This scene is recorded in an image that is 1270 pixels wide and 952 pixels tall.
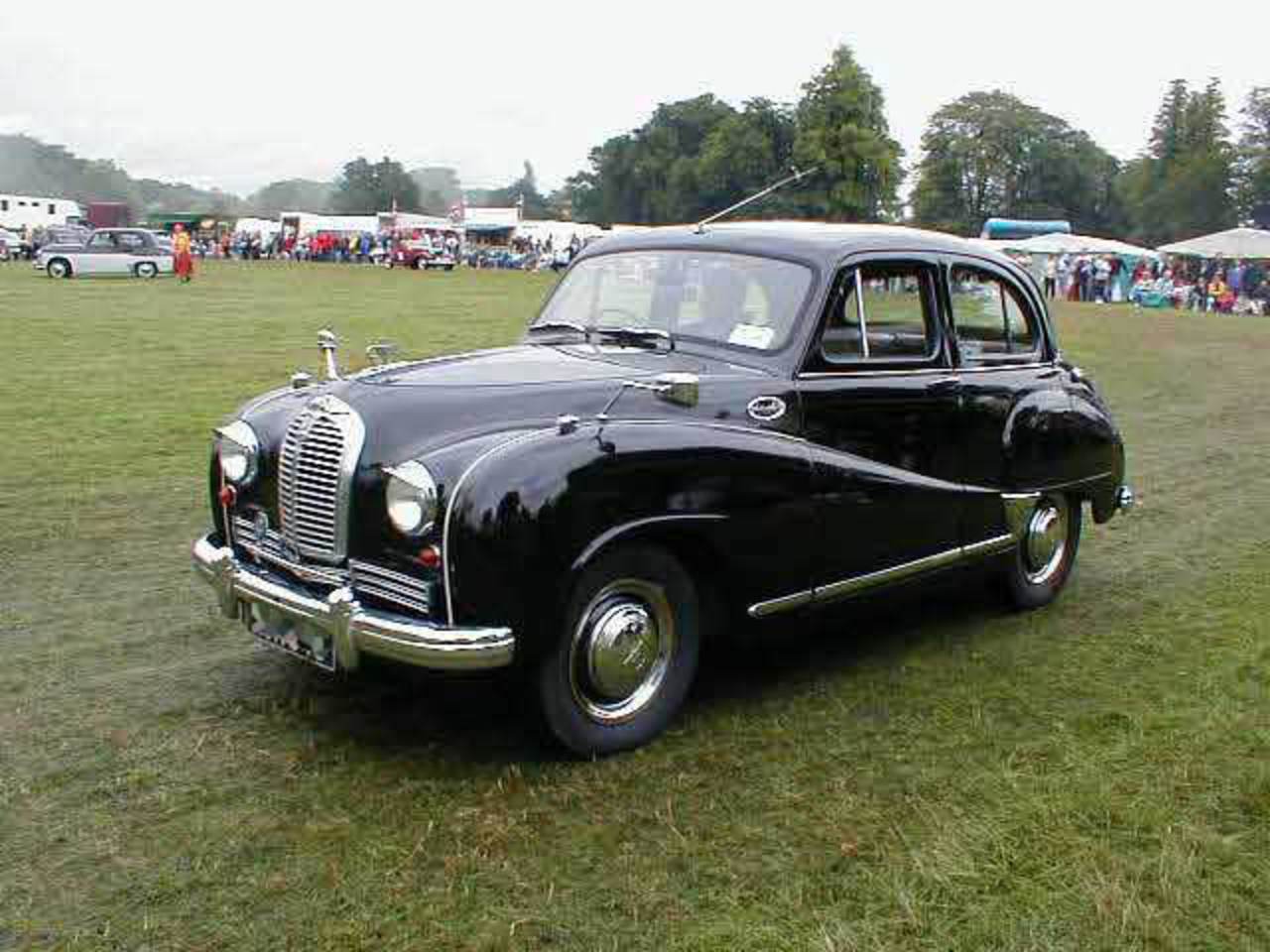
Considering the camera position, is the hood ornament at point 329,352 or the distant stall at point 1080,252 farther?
the distant stall at point 1080,252

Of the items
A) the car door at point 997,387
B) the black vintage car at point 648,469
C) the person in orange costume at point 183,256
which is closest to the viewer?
the black vintage car at point 648,469

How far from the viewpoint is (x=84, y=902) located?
3174 millimetres

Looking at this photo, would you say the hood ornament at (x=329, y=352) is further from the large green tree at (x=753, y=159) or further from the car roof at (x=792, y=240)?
the large green tree at (x=753, y=159)

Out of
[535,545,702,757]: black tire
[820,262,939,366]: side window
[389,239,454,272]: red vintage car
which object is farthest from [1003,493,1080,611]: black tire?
[389,239,454,272]: red vintage car

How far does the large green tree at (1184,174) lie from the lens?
8394 centimetres

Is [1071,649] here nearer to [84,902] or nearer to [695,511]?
[695,511]

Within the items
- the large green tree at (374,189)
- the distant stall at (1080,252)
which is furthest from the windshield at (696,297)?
the large green tree at (374,189)

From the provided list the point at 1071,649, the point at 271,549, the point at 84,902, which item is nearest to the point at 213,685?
the point at 271,549

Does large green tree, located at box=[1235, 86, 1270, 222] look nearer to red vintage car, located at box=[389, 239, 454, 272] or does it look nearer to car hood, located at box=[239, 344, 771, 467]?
red vintage car, located at box=[389, 239, 454, 272]

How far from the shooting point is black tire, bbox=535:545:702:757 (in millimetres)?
3945

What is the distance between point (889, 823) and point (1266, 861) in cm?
111

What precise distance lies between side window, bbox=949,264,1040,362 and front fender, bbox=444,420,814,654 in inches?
59.4

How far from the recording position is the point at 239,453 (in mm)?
4445

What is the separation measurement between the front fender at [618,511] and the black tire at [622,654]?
0.11 m
